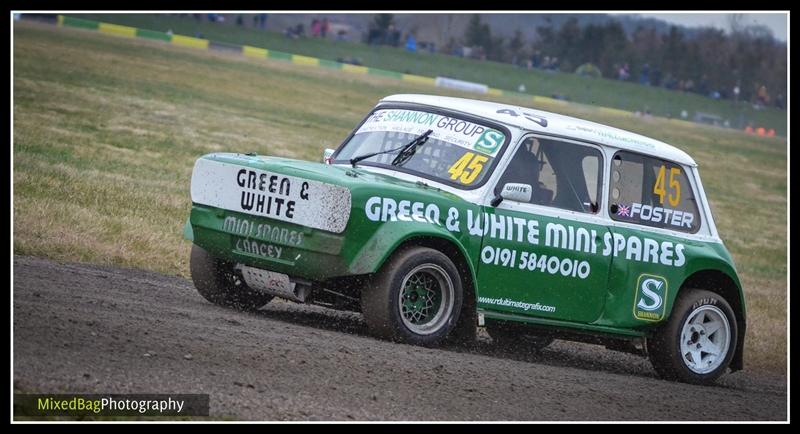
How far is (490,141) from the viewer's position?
30.0 feet

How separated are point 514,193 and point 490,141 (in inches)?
21.2

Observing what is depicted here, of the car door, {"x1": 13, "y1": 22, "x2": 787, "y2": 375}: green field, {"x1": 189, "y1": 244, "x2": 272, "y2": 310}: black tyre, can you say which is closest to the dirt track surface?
{"x1": 189, "y1": 244, "x2": 272, "y2": 310}: black tyre

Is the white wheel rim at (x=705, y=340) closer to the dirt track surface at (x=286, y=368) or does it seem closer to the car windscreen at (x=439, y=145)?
the dirt track surface at (x=286, y=368)

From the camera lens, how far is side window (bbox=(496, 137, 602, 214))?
9.16m

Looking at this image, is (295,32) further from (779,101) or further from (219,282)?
(219,282)

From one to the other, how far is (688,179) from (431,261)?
2.99 meters

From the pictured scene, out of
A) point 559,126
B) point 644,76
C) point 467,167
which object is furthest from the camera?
point 644,76

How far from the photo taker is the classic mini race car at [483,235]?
320 inches

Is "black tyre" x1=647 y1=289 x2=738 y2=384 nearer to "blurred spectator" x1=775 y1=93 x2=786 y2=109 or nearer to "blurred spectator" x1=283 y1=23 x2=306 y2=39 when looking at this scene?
"blurred spectator" x1=283 y1=23 x2=306 y2=39

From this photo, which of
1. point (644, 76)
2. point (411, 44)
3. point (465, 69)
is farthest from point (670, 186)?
point (644, 76)

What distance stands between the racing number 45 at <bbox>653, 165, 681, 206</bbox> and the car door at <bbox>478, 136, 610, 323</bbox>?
67 centimetres

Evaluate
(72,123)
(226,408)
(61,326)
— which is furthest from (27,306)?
(72,123)

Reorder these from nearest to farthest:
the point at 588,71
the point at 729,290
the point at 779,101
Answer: the point at 729,290 → the point at 588,71 → the point at 779,101
